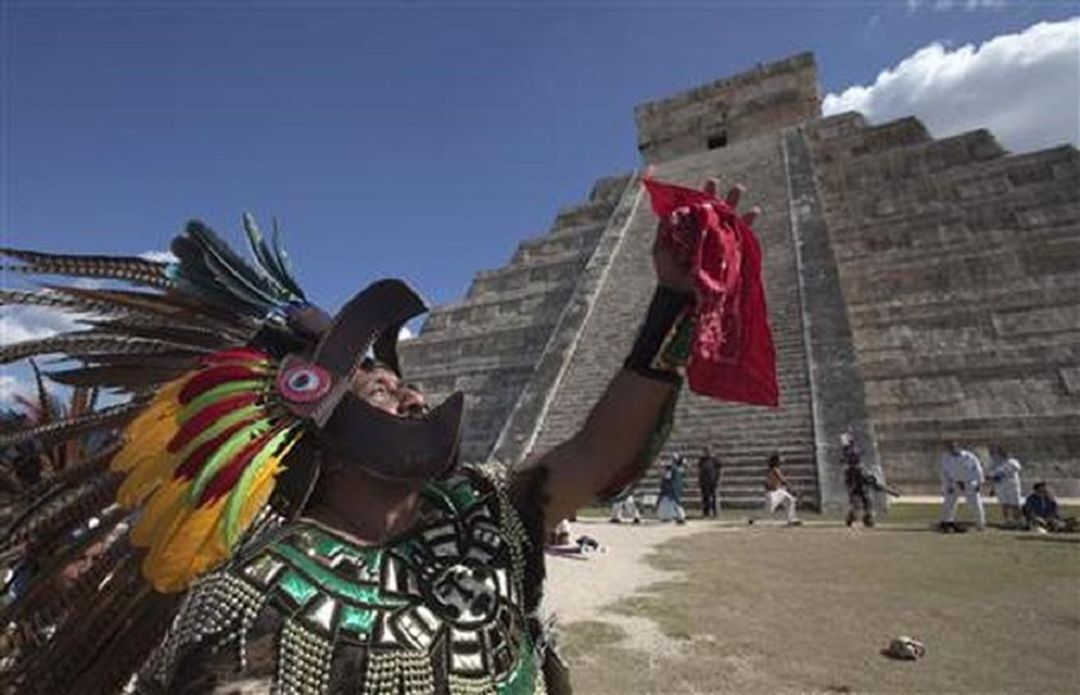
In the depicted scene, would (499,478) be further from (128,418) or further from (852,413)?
(852,413)

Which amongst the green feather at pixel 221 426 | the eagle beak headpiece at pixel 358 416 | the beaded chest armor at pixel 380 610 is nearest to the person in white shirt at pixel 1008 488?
the beaded chest armor at pixel 380 610

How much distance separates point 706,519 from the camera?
15883mm

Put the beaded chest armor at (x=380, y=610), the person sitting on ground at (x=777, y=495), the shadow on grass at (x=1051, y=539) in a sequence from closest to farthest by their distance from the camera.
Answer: the beaded chest armor at (x=380, y=610)
the shadow on grass at (x=1051, y=539)
the person sitting on ground at (x=777, y=495)

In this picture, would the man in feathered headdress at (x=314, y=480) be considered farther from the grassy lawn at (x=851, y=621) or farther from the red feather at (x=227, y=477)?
the grassy lawn at (x=851, y=621)

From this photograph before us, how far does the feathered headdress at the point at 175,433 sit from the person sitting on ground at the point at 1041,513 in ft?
43.6

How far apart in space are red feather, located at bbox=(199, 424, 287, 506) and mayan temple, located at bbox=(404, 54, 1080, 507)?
1463cm

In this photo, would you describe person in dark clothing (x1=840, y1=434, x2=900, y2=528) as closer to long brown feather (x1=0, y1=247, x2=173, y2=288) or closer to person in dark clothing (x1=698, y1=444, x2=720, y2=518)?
person in dark clothing (x1=698, y1=444, x2=720, y2=518)

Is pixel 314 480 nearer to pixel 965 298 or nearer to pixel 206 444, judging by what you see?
pixel 206 444

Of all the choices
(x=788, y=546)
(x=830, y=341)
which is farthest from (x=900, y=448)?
(x=788, y=546)

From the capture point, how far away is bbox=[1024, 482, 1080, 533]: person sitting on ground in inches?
488

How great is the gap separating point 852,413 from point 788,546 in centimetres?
601

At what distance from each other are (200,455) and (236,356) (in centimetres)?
32

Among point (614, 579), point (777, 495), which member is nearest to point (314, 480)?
point (614, 579)

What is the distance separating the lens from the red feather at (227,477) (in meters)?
2.01
